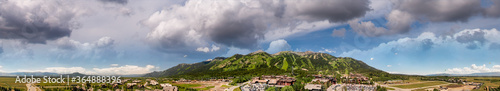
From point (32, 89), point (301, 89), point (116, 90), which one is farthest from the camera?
point (301, 89)

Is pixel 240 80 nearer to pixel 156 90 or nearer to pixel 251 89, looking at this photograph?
pixel 251 89

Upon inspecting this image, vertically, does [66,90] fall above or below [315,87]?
above

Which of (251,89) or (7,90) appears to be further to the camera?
(251,89)

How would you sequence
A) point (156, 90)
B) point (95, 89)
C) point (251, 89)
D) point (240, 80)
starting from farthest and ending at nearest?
point (240, 80) → point (251, 89) → point (156, 90) → point (95, 89)

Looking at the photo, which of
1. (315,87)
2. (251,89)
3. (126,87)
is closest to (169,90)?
(126,87)

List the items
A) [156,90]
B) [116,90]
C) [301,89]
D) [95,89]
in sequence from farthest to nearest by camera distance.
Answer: [301,89] < [156,90] < [116,90] < [95,89]

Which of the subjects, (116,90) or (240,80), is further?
(240,80)

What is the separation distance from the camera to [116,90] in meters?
69.4

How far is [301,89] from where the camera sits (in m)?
87.6

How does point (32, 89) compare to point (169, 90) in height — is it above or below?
above

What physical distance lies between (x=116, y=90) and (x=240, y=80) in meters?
84.9

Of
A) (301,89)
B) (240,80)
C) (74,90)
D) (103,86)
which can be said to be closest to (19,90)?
(74,90)

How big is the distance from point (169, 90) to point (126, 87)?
16.0 m

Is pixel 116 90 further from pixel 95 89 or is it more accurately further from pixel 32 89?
pixel 32 89
